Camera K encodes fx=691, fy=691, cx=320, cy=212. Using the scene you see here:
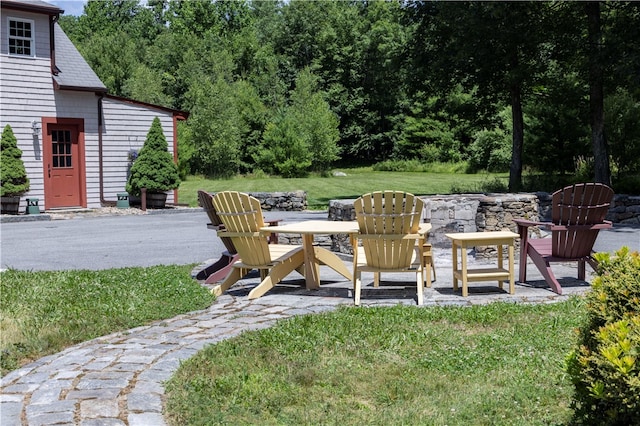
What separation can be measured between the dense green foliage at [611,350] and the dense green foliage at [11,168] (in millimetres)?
16537

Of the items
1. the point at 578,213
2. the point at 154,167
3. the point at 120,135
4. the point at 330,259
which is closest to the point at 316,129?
the point at 120,135

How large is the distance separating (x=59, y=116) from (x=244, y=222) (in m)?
13.5

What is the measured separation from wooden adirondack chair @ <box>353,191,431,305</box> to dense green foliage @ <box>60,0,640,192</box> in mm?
10059

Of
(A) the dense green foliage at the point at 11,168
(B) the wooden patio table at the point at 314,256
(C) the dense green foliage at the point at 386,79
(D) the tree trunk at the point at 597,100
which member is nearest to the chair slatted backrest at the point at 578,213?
(B) the wooden patio table at the point at 314,256

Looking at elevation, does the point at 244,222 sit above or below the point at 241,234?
above

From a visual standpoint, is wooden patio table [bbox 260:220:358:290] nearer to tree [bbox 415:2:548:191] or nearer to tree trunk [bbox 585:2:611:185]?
tree trunk [bbox 585:2:611:185]

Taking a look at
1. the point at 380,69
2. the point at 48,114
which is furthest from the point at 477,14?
the point at 380,69

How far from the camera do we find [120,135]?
64.8 feet

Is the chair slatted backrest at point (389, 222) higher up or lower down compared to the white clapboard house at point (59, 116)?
lower down

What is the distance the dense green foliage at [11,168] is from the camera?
17.2 m

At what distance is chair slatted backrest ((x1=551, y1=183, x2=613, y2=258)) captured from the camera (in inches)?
278

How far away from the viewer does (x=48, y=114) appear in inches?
728

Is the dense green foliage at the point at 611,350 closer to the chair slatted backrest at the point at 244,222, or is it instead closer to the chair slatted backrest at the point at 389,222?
the chair slatted backrest at the point at 389,222

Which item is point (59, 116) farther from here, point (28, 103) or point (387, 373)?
point (387, 373)
